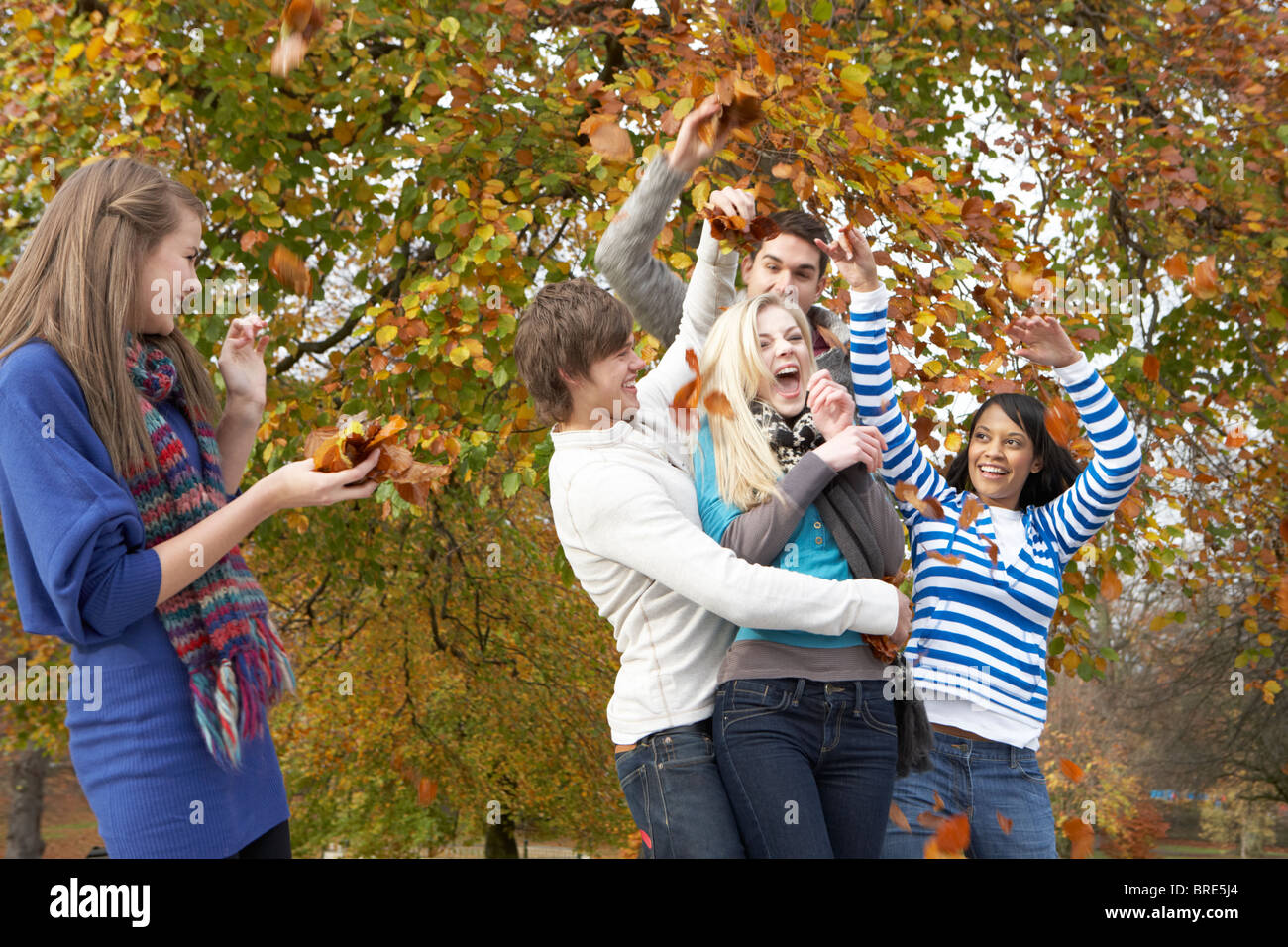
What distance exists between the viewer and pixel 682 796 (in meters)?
1.90

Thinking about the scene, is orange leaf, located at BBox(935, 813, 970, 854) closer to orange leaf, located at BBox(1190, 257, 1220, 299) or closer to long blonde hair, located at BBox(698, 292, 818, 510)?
long blonde hair, located at BBox(698, 292, 818, 510)

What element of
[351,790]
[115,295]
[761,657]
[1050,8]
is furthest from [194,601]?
[351,790]

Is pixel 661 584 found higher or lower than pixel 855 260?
lower

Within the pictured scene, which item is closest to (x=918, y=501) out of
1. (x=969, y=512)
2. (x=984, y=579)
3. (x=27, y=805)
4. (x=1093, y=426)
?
(x=969, y=512)

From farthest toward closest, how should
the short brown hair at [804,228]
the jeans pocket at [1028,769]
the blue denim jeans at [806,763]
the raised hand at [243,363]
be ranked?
1. the short brown hair at [804,228]
2. the jeans pocket at [1028,769]
3. the raised hand at [243,363]
4. the blue denim jeans at [806,763]

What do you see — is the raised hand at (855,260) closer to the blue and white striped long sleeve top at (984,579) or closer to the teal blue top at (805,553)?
the blue and white striped long sleeve top at (984,579)

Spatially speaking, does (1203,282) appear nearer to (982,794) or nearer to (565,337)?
(982,794)

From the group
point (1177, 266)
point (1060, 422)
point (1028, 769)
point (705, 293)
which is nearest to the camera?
point (1028, 769)

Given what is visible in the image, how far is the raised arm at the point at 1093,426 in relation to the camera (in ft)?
8.52

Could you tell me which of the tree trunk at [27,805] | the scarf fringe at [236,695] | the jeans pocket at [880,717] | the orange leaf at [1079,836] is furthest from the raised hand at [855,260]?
the tree trunk at [27,805]

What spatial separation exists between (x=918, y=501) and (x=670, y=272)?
33.4 inches

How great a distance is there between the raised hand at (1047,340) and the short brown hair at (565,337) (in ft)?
→ 3.32
